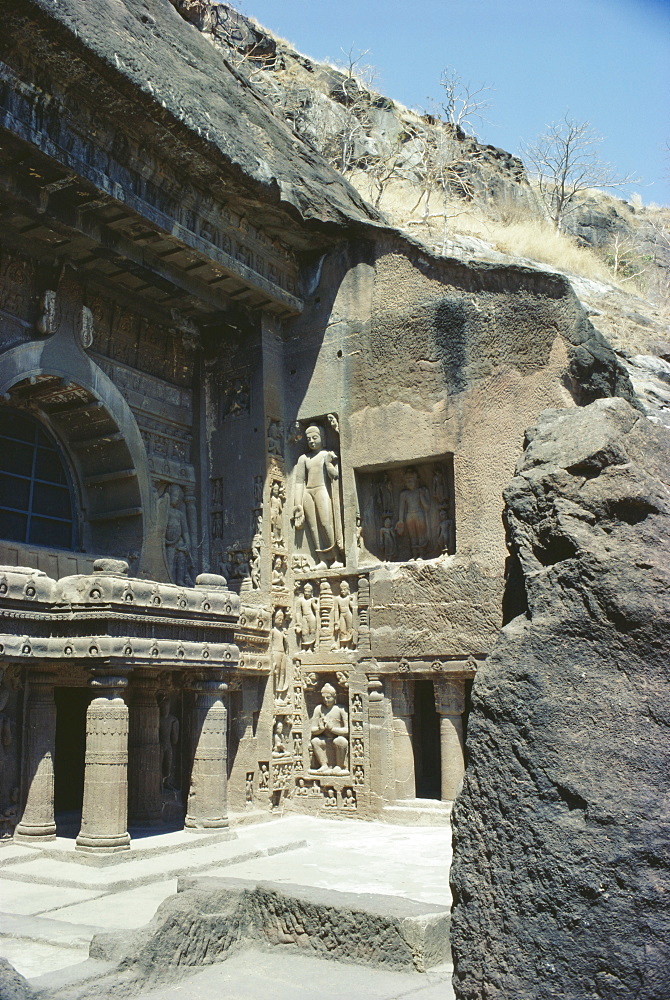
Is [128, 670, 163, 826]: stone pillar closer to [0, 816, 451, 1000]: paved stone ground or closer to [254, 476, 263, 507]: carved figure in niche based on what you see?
[0, 816, 451, 1000]: paved stone ground

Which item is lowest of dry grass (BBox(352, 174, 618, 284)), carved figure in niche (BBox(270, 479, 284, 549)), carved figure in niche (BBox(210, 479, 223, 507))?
carved figure in niche (BBox(270, 479, 284, 549))

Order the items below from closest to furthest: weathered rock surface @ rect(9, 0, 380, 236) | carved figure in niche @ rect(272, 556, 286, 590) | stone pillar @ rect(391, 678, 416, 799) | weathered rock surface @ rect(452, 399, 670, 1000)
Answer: weathered rock surface @ rect(452, 399, 670, 1000) < weathered rock surface @ rect(9, 0, 380, 236) < stone pillar @ rect(391, 678, 416, 799) < carved figure in niche @ rect(272, 556, 286, 590)

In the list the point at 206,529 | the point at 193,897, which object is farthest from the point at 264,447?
the point at 193,897

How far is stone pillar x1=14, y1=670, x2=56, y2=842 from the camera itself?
9445 mm

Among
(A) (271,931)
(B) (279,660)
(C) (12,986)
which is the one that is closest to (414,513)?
(B) (279,660)

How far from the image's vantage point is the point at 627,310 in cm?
1777

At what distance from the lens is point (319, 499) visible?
45.1 feet

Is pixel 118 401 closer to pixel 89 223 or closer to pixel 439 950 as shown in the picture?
pixel 89 223

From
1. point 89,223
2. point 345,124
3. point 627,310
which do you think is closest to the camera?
point 89,223

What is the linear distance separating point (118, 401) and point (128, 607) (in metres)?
4.14

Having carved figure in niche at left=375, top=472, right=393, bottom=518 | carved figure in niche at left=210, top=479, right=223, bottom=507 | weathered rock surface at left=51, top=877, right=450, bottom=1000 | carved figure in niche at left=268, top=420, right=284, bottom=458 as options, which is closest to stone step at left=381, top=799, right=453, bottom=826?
carved figure in niche at left=375, top=472, right=393, bottom=518

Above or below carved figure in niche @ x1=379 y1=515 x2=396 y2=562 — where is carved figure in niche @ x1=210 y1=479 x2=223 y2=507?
above

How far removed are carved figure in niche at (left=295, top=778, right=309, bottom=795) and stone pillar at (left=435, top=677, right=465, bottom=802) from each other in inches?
81.3

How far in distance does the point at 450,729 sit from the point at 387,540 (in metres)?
2.82
